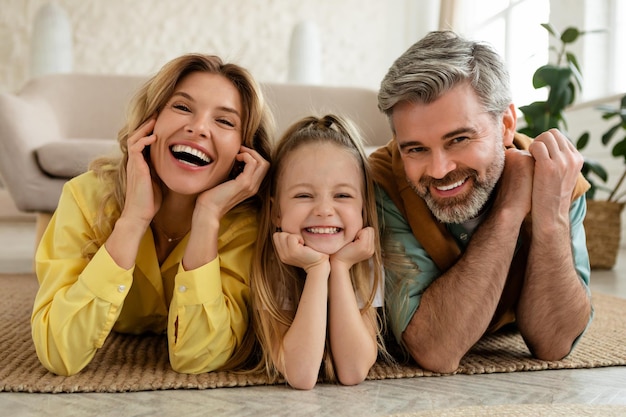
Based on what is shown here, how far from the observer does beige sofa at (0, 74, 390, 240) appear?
279 cm

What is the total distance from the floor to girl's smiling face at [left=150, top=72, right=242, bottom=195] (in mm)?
441

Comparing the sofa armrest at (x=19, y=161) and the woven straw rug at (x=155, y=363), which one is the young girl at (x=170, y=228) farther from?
the sofa armrest at (x=19, y=161)

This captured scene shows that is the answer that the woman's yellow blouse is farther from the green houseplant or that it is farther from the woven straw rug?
the green houseplant

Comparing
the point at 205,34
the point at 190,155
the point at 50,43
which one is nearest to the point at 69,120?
the point at 50,43

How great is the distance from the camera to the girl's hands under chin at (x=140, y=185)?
1318mm

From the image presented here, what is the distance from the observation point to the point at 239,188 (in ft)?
4.46

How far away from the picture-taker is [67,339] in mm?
1251

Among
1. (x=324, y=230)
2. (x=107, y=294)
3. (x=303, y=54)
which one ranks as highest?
(x=303, y=54)

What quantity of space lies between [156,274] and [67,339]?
0.27 m

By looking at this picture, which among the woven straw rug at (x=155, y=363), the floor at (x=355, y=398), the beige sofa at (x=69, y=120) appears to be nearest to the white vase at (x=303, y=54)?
the beige sofa at (x=69, y=120)

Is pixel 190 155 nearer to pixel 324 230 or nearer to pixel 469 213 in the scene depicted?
pixel 324 230

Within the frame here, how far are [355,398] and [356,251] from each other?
0.93 feet

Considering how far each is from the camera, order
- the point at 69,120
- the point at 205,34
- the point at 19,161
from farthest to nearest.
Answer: the point at 205,34 → the point at 69,120 → the point at 19,161

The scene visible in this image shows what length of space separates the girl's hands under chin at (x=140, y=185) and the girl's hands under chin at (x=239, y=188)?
0.10m
